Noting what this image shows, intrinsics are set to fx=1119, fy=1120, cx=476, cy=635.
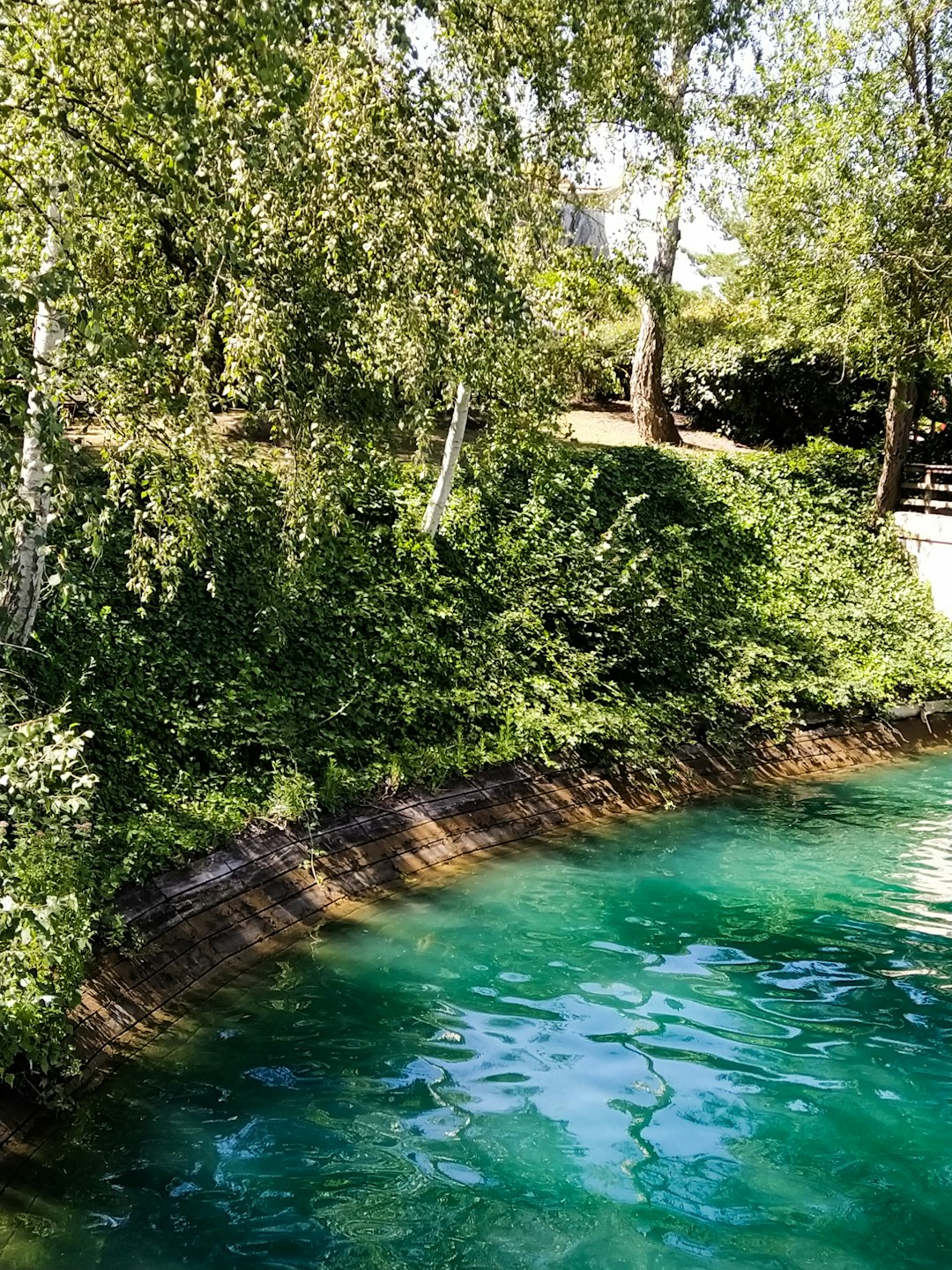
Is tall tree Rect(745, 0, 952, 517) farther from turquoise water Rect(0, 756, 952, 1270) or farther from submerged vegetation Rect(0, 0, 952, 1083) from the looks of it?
turquoise water Rect(0, 756, 952, 1270)

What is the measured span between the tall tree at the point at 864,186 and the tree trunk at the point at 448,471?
26.5ft

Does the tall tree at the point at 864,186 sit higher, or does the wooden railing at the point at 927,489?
the tall tree at the point at 864,186

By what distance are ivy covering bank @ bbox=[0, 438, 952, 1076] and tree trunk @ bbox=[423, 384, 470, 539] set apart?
0.96 feet

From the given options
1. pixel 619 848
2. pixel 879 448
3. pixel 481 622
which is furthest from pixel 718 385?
pixel 619 848

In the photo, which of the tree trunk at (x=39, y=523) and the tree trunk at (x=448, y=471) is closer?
the tree trunk at (x=39, y=523)

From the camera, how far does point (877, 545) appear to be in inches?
925

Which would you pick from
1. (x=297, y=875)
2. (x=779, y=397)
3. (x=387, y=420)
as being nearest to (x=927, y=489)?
(x=779, y=397)

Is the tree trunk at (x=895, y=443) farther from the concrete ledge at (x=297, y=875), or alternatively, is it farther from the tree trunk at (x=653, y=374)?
the concrete ledge at (x=297, y=875)

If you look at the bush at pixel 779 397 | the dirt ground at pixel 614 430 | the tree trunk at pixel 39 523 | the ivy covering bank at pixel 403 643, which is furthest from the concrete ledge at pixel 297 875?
the bush at pixel 779 397

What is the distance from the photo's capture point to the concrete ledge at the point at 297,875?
26.5 ft

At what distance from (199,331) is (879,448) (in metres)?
21.1

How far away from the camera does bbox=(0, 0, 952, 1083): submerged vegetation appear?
671 centimetres

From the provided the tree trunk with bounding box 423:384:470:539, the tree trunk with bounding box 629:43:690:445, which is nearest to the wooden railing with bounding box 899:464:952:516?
the tree trunk with bounding box 629:43:690:445

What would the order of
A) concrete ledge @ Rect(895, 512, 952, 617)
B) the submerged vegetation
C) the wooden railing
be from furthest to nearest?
1. the wooden railing
2. concrete ledge @ Rect(895, 512, 952, 617)
3. the submerged vegetation
